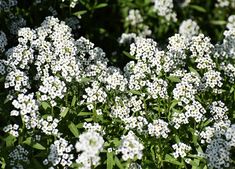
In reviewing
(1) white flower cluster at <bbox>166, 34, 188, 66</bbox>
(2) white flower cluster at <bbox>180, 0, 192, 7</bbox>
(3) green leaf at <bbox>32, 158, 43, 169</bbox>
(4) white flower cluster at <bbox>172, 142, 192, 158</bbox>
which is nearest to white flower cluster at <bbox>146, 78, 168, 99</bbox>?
(4) white flower cluster at <bbox>172, 142, 192, 158</bbox>

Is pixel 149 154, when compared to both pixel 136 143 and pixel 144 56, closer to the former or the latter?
pixel 136 143

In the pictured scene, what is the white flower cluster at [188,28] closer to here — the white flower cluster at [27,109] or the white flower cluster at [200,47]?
the white flower cluster at [200,47]

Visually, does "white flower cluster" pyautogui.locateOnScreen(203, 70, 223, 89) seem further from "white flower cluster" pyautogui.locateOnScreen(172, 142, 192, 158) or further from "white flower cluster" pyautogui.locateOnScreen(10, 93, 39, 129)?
"white flower cluster" pyautogui.locateOnScreen(10, 93, 39, 129)

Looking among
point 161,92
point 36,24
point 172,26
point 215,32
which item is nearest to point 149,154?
point 161,92

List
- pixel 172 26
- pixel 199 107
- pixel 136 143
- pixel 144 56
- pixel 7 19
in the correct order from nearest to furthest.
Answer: pixel 136 143, pixel 199 107, pixel 144 56, pixel 7 19, pixel 172 26

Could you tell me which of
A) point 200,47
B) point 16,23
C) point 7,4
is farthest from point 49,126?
point 7,4

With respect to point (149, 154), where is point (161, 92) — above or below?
above
